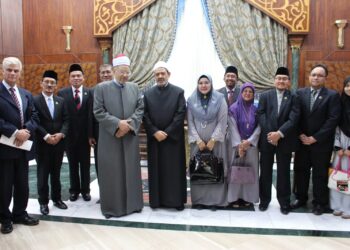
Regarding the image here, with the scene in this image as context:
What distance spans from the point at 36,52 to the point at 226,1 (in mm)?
3942

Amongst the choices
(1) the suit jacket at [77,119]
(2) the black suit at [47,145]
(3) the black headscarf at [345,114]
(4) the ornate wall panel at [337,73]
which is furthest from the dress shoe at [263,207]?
(4) the ornate wall panel at [337,73]

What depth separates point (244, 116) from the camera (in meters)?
3.51

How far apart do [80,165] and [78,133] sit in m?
0.37

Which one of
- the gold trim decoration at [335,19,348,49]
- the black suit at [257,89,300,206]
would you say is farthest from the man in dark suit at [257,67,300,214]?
the gold trim decoration at [335,19,348,49]

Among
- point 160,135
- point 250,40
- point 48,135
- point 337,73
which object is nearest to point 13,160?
point 48,135

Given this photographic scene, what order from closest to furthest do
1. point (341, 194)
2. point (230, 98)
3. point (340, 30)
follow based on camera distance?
point (341, 194)
point (230, 98)
point (340, 30)

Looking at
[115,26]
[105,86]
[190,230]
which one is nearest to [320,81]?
[190,230]

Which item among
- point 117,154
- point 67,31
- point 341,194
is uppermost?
point 67,31

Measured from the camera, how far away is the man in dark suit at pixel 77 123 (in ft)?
12.3

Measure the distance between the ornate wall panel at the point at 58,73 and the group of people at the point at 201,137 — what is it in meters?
3.29

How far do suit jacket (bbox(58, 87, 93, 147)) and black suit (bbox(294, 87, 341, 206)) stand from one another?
7.47ft

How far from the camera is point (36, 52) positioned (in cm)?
697

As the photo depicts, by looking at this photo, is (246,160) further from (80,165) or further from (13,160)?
(13,160)

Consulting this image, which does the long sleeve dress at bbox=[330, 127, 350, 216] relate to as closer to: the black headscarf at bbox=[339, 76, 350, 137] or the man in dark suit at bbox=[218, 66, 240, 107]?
the black headscarf at bbox=[339, 76, 350, 137]
